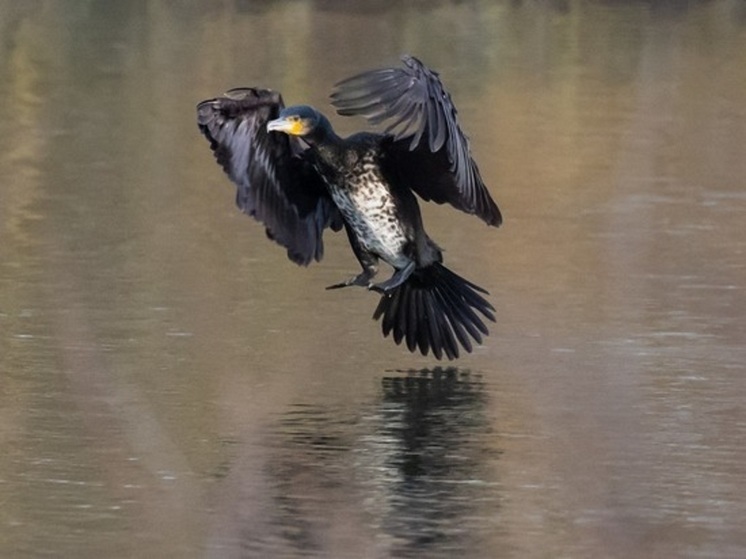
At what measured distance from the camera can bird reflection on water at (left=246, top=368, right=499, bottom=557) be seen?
6188 mm

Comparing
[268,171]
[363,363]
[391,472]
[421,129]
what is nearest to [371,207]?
[268,171]

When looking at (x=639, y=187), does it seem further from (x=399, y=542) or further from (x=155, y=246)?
(x=399, y=542)

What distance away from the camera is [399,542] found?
20.1ft

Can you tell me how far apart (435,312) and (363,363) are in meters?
0.33

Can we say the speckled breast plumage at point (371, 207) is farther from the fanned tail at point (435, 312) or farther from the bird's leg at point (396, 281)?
the fanned tail at point (435, 312)

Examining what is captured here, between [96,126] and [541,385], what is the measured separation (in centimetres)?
734

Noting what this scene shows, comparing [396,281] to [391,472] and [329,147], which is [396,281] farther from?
[391,472]

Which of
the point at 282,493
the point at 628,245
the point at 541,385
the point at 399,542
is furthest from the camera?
the point at 628,245

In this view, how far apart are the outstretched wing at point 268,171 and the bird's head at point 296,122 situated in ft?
0.41

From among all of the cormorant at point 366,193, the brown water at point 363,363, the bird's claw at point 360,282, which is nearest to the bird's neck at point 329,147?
the cormorant at point 366,193

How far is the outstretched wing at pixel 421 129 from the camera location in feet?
23.3

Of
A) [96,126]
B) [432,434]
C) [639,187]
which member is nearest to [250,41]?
[96,126]

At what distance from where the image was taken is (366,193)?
8.10 metres

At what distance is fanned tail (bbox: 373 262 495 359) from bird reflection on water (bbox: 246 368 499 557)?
21 centimetres
